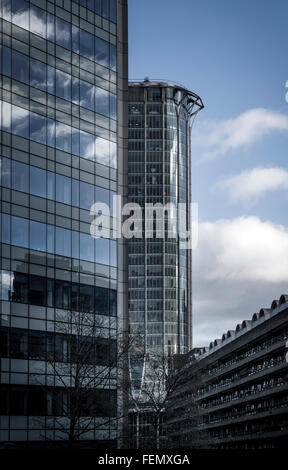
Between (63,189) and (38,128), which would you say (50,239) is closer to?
(63,189)

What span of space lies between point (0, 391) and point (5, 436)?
3.20 metres

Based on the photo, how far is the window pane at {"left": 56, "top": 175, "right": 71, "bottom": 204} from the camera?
63.3 metres

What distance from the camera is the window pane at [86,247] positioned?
2544 inches

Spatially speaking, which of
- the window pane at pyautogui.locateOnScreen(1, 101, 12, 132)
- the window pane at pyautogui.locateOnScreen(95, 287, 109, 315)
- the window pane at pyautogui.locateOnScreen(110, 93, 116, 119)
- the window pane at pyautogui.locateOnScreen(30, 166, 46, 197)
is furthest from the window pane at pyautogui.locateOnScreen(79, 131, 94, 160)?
the window pane at pyautogui.locateOnScreen(95, 287, 109, 315)

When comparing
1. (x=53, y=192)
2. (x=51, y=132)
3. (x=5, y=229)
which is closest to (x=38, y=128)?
(x=51, y=132)

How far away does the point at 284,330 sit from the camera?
9669 cm

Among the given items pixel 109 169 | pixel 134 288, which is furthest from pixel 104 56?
pixel 134 288

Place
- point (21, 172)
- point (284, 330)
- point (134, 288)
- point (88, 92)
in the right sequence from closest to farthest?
point (21, 172) < point (88, 92) < point (284, 330) < point (134, 288)

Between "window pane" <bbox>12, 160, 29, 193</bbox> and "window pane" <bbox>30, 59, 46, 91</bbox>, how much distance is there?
6.84 metres

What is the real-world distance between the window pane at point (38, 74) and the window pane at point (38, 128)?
2.49 m

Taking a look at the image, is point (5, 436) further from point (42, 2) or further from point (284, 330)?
point (284, 330)

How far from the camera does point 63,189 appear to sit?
210 feet
